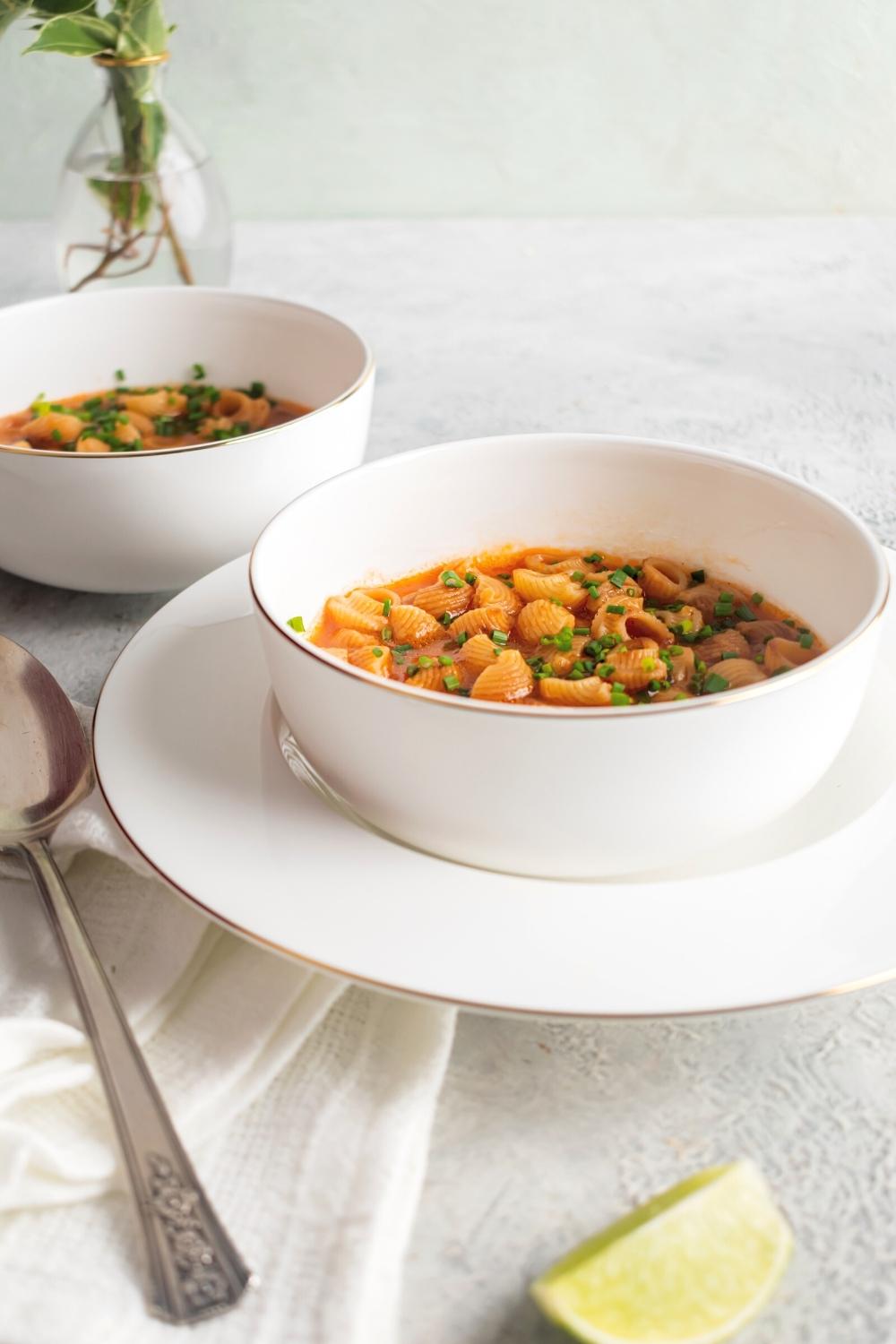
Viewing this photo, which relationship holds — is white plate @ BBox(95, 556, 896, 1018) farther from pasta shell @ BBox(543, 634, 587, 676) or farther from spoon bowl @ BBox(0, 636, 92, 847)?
pasta shell @ BBox(543, 634, 587, 676)

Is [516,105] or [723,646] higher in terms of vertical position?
[516,105]

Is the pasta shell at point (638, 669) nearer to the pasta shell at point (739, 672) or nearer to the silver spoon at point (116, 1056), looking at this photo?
the pasta shell at point (739, 672)

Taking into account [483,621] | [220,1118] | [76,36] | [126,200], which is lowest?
[220,1118]

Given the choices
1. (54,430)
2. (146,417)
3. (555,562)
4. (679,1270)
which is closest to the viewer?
(679,1270)

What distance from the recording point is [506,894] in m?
1.21

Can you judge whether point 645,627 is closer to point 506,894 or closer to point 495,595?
point 495,595

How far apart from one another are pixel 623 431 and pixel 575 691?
138cm

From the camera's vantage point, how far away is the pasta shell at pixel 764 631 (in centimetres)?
157

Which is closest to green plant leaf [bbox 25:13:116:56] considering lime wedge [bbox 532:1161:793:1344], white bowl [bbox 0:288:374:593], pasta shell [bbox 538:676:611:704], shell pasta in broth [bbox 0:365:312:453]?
white bowl [bbox 0:288:374:593]

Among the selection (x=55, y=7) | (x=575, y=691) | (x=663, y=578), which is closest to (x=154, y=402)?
(x=55, y=7)

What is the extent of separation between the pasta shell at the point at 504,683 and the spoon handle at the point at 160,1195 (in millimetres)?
502

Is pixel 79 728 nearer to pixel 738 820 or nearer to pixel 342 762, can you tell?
pixel 342 762

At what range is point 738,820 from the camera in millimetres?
1270

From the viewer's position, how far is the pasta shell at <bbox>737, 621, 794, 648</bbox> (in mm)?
1573
